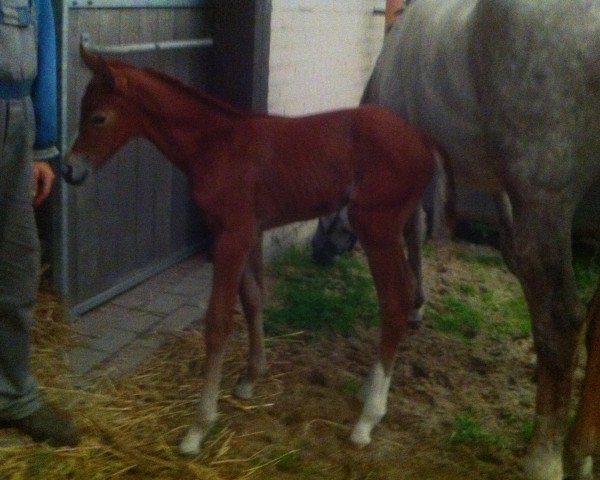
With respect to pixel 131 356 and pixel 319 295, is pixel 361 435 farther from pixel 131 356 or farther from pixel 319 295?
pixel 319 295

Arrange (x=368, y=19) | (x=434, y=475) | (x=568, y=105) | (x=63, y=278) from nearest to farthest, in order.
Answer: (x=568, y=105) → (x=434, y=475) → (x=63, y=278) → (x=368, y=19)

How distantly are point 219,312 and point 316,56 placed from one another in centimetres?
302

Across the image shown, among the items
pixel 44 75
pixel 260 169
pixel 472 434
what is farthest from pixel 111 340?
pixel 472 434

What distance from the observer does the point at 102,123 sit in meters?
2.99

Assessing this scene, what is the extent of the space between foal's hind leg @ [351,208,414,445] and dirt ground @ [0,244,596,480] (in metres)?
0.13

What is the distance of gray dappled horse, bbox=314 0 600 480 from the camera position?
8.77ft

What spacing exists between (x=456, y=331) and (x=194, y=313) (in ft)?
4.60

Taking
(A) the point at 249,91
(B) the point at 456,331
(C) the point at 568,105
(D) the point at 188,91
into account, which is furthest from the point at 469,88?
(A) the point at 249,91

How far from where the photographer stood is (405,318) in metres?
3.11

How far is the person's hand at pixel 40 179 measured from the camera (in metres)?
3.03

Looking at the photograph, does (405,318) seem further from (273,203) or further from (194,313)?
(194,313)

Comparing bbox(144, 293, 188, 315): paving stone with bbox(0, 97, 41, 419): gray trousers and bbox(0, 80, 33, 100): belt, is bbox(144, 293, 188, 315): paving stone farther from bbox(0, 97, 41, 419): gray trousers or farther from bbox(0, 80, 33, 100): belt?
bbox(0, 80, 33, 100): belt

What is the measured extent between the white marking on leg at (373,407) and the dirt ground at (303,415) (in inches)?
2.2

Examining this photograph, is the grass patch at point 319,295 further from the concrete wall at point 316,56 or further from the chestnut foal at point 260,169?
the chestnut foal at point 260,169
